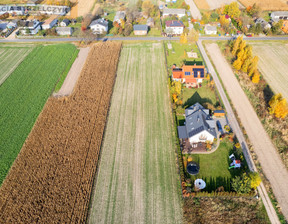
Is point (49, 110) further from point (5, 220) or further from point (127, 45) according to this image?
point (127, 45)

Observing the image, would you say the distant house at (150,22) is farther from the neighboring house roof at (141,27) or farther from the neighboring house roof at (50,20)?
the neighboring house roof at (50,20)

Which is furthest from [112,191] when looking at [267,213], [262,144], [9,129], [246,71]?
[246,71]

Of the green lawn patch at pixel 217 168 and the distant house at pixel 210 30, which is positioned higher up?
the distant house at pixel 210 30

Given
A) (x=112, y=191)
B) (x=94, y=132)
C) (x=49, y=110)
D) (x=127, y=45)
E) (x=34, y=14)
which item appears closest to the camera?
(x=112, y=191)

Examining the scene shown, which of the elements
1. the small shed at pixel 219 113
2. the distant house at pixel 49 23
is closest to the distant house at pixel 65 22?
the distant house at pixel 49 23

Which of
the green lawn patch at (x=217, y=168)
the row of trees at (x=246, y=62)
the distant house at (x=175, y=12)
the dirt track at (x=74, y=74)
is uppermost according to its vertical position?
the distant house at (x=175, y=12)

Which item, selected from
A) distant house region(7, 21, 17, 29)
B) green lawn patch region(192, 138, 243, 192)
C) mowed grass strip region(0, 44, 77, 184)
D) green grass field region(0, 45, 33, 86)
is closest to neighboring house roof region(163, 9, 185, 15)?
mowed grass strip region(0, 44, 77, 184)

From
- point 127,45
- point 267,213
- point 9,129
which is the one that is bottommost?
point 267,213
